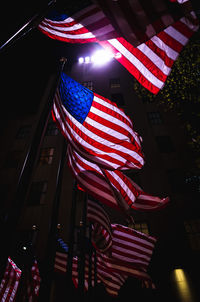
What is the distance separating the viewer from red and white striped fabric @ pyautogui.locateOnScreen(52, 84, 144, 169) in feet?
13.7

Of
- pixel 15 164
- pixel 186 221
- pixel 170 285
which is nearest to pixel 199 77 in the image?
pixel 186 221

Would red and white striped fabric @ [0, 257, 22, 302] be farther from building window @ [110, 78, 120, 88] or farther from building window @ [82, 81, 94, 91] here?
building window @ [110, 78, 120, 88]

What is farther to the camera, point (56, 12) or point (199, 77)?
point (199, 77)

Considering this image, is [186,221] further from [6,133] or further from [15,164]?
[6,133]

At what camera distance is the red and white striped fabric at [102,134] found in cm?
417

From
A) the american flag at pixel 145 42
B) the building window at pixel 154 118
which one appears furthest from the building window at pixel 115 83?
the american flag at pixel 145 42

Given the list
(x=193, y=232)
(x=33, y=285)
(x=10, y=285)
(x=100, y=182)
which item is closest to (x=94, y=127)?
(x=100, y=182)

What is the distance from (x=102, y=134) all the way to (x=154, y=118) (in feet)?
45.7

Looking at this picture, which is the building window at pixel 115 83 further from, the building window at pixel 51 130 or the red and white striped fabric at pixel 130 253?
the red and white striped fabric at pixel 130 253

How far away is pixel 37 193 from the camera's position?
45.8ft

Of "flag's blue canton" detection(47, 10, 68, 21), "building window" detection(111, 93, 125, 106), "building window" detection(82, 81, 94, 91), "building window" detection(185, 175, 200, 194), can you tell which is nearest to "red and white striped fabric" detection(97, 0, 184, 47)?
"flag's blue canton" detection(47, 10, 68, 21)

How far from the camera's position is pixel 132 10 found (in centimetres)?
237

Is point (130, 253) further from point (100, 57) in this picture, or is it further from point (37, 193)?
point (100, 57)

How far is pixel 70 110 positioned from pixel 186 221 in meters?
11.2
